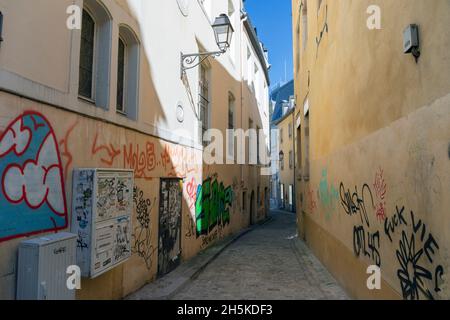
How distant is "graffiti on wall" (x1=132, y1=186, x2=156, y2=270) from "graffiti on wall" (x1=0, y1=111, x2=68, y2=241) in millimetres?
1791

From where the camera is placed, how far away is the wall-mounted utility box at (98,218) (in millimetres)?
4441

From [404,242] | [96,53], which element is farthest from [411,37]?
[96,53]

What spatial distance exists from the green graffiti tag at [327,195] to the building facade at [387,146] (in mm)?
37

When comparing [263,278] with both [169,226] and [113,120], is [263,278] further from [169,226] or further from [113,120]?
[113,120]

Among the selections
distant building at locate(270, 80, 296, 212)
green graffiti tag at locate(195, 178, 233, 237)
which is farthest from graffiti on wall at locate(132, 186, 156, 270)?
distant building at locate(270, 80, 296, 212)

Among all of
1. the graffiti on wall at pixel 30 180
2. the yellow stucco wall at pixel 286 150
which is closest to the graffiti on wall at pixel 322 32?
the graffiti on wall at pixel 30 180

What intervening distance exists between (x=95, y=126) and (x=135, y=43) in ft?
6.77

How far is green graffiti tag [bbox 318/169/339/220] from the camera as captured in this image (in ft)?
24.0

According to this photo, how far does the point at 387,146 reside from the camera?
13.5 feet

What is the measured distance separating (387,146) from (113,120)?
3655mm

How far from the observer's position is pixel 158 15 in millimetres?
7133
